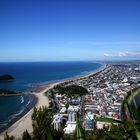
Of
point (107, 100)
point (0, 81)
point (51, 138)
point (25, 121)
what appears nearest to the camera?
point (51, 138)

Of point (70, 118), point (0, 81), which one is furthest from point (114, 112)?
point (0, 81)

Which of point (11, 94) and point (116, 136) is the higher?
point (116, 136)

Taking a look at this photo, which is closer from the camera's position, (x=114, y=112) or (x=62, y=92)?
(x=114, y=112)

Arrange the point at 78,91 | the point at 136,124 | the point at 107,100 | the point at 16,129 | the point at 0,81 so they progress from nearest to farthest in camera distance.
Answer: the point at 136,124
the point at 16,129
the point at 107,100
the point at 78,91
the point at 0,81

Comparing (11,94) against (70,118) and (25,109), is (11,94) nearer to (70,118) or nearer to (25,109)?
(25,109)

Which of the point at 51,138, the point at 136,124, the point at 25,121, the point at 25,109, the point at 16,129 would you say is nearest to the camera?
the point at 51,138

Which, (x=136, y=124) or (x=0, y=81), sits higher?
(x=136, y=124)

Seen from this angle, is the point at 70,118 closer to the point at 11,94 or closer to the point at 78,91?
the point at 78,91

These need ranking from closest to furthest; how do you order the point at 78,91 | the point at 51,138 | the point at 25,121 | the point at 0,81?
the point at 51,138
the point at 25,121
the point at 78,91
the point at 0,81

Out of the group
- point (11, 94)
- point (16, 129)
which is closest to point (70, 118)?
point (16, 129)
